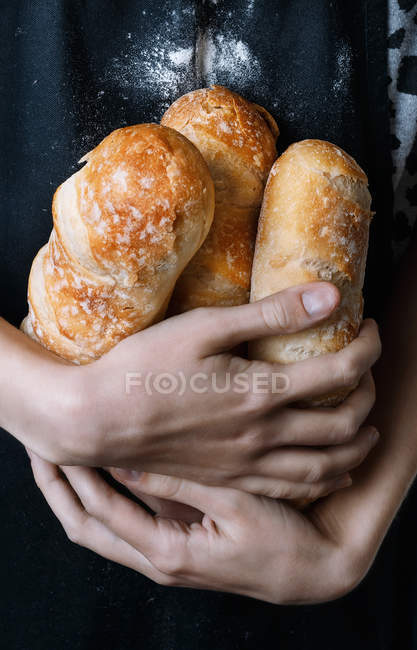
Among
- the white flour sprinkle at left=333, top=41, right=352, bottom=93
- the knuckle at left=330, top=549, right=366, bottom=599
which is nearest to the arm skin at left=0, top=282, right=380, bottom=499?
the knuckle at left=330, top=549, right=366, bottom=599

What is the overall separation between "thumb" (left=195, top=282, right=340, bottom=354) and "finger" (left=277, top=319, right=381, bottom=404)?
0.04 m

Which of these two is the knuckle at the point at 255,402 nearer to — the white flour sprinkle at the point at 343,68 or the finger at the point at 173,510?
the finger at the point at 173,510

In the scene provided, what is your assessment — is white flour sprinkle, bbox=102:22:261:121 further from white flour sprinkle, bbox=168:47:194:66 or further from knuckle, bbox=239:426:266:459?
knuckle, bbox=239:426:266:459

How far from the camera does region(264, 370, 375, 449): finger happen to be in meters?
0.60

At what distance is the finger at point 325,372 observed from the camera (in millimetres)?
558

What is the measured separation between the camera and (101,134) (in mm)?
703

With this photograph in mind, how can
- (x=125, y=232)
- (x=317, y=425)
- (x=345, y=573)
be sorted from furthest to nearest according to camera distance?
(x=345, y=573) < (x=317, y=425) < (x=125, y=232)

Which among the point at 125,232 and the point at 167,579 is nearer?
the point at 125,232

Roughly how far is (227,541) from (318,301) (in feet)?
0.96

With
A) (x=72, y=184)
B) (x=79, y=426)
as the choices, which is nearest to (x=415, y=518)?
(x=79, y=426)

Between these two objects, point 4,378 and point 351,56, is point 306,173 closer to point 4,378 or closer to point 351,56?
point 351,56

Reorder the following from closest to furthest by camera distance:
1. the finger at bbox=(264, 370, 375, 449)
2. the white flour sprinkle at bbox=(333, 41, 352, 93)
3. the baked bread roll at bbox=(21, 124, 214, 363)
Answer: the baked bread roll at bbox=(21, 124, 214, 363) < the finger at bbox=(264, 370, 375, 449) < the white flour sprinkle at bbox=(333, 41, 352, 93)

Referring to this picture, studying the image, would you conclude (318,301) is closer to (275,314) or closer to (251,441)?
(275,314)

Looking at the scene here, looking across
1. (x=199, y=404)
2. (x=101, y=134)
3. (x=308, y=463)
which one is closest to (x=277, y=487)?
(x=308, y=463)
